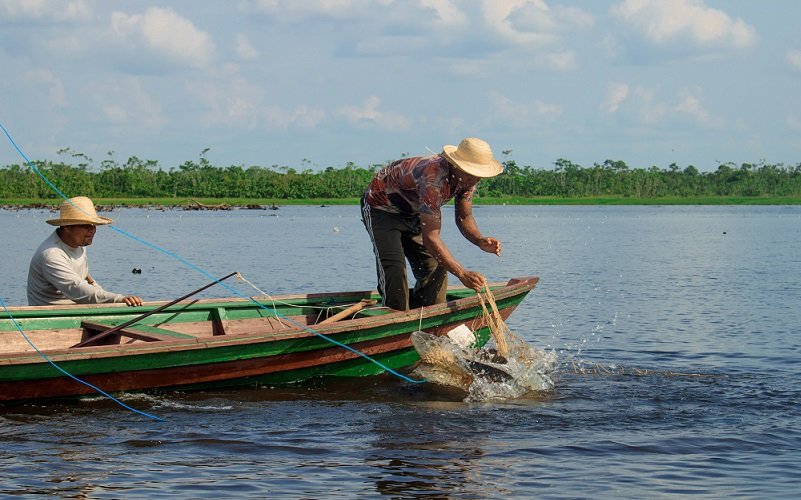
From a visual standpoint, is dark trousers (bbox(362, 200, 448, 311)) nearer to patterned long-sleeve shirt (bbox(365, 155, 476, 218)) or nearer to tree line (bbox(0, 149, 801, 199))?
patterned long-sleeve shirt (bbox(365, 155, 476, 218))

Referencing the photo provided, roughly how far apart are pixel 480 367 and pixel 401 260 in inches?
48.4

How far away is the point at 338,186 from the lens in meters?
103

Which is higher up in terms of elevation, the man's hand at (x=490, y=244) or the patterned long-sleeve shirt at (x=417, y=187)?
the patterned long-sleeve shirt at (x=417, y=187)

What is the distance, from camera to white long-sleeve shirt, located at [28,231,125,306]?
921 cm

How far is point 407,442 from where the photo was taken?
25.6 feet

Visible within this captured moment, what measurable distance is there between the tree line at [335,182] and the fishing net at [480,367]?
3204 inches

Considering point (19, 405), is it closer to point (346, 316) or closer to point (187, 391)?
point (187, 391)

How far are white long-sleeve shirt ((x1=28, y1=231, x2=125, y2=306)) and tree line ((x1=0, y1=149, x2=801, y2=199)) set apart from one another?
80.1 meters

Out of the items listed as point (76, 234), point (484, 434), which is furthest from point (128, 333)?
point (484, 434)

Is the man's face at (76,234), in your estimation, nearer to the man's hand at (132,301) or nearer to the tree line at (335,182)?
the man's hand at (132,301)

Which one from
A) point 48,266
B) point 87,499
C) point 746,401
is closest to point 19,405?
point 48,266

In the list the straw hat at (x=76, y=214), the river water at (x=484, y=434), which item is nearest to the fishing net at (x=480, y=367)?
the river water at (x=484, y=434)

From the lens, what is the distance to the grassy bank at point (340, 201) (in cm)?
8750

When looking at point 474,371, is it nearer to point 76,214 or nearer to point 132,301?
point 132,301
